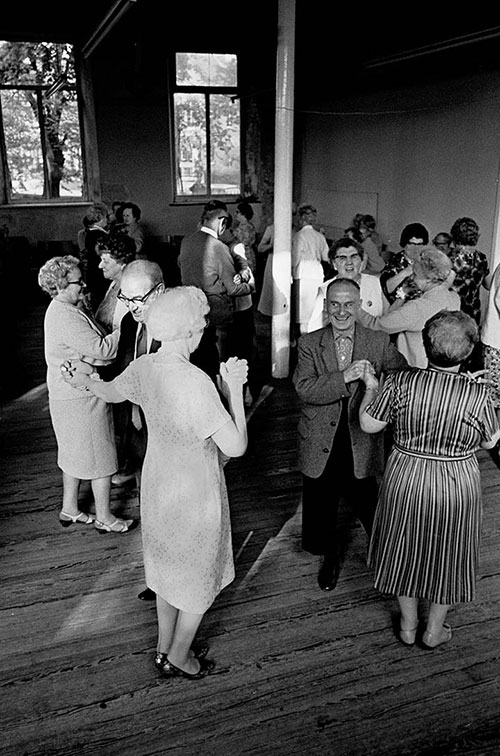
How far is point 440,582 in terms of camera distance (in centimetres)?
278

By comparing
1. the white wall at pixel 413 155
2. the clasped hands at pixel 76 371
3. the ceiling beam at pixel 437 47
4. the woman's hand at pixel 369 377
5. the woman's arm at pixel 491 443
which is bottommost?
the woman's arm at pixel 491 443

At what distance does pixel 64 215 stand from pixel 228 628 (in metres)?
10.5

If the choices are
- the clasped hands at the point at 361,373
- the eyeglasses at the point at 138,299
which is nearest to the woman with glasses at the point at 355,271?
the clasped hands at the point at 361,373

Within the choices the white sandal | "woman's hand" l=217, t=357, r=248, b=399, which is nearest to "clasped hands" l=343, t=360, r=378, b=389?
"woman's hand" l=217, t=357, r=248, b=399

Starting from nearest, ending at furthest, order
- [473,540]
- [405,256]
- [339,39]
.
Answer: [473,540]
[405,256]
[339,39]

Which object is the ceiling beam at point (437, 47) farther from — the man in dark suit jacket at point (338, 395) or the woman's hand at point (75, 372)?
the woman's hand at point (75, 372)

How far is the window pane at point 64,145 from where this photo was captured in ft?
39.9

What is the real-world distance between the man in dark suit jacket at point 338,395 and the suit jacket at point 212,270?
2362 millimetres

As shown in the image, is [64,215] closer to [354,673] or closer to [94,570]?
[94,570]

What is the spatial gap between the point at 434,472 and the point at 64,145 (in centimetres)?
1136

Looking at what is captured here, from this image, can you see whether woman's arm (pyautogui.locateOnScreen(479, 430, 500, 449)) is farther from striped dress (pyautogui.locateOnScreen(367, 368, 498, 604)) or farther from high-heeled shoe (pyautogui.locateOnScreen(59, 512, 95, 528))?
high-heeled shoe (pyautogui.locateOnScreen(59, 512, 95, 528))

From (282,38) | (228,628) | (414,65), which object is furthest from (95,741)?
(414,65)

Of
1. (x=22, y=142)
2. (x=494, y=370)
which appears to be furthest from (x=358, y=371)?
(x=22, y=142)

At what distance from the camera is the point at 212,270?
18.0 feet
